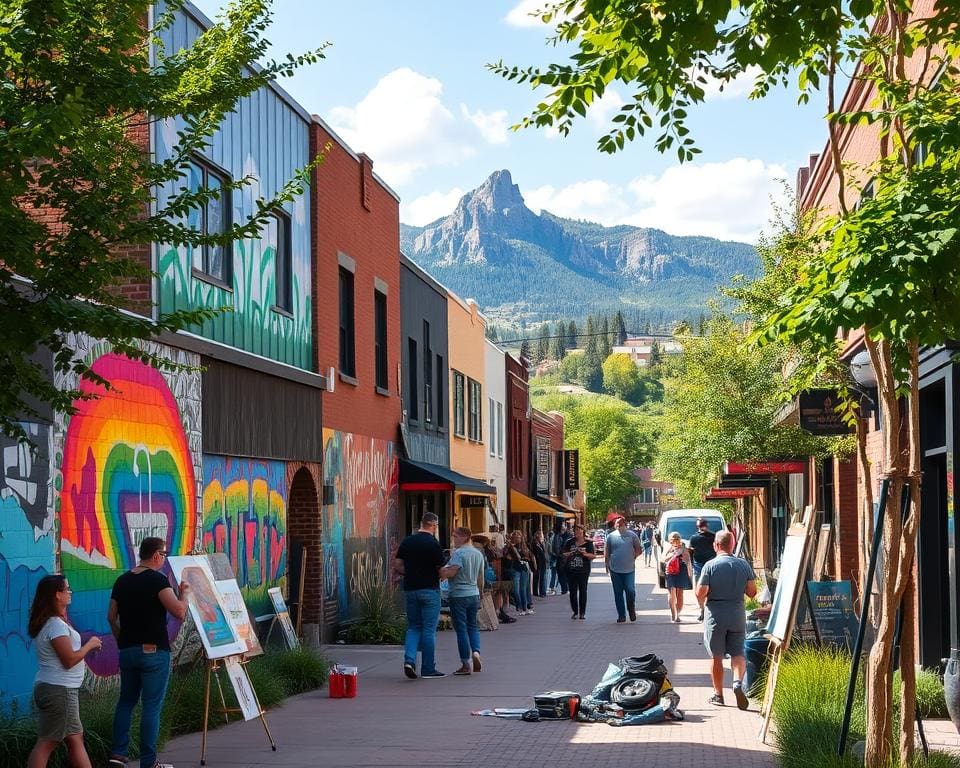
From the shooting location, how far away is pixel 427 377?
3003cm

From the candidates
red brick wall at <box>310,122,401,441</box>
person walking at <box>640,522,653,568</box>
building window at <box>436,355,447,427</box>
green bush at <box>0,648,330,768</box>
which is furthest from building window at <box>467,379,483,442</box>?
person walking at <box>640,522,653,568</box>

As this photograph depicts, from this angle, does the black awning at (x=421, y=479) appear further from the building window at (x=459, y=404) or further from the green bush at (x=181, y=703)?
the green bush at (x=181, y=703)

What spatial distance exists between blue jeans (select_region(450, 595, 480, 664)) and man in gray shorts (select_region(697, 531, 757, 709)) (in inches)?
148

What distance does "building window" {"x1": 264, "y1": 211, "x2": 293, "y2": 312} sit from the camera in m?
19.0

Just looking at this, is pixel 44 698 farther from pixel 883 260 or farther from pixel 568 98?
pixel 883 260

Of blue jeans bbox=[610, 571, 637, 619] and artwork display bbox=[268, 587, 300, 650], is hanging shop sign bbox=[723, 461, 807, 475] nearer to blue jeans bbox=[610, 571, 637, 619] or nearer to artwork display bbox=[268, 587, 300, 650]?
blue jeans bbox=[610, 571, 637, 619]

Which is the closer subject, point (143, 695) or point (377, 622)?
point (143, 695)

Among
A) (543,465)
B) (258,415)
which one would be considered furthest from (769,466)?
(543,465)

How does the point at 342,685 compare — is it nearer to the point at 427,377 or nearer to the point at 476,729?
the point at 476,729

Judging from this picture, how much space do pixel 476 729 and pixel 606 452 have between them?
110625mm

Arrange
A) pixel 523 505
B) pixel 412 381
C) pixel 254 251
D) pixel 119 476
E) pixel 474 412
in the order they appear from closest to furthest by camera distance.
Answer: pixel 119 476
pixel 254 251
pixel 412 381
pixel 474 412
pixel 523 505

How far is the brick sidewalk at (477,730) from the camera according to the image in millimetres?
10555

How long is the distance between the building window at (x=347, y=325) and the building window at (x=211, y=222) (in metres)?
5.84

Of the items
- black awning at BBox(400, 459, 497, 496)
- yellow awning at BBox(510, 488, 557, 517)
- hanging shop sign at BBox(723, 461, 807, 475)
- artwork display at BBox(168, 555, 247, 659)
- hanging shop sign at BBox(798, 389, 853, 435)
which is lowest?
artwork display at BBox(168, 555, 247, 659)
